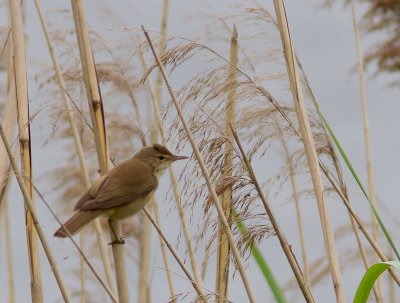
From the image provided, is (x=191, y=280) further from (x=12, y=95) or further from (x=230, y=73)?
(x=12, y=95)

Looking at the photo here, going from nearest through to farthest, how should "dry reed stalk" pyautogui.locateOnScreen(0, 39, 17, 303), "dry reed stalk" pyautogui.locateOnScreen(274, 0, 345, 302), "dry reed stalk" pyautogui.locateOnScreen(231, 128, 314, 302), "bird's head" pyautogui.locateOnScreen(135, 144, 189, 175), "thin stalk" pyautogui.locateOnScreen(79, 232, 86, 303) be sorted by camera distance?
"dry reed stalk" pyautogui.locateOnScreen(231, 128, 314, 302) → "dry reed stalk" pyautogui.locateOnScreen(274, 0, 345, 302) → "bird's head" pyautogui.locateOnScreen(135, 144, 189, 175) → "dry reed stalk" pyautogui.locateOnScreen(0, 39, 17, 303) → "thin stalk" pyautogui.locateOnScreen(79, 232, 86, 303)

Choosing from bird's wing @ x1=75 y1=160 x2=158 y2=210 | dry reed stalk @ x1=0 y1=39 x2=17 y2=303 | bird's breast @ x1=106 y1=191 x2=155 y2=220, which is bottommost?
bird's breast @ x1=106 y1=191 x2=155 y2=220

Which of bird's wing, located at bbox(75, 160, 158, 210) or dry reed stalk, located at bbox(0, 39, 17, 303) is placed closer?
bird's wing, located at bbox(75, 160, 158, 210)

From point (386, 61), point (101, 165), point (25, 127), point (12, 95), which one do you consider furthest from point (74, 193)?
point (386, 61)

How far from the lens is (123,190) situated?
2523 mm

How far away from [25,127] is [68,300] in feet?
1.99

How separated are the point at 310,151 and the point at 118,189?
0.60m

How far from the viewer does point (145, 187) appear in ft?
8.60

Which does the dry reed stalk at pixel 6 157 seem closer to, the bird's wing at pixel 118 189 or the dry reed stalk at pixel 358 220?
the bird's wing at pixel 118 189

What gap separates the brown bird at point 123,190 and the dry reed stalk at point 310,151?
448 mm

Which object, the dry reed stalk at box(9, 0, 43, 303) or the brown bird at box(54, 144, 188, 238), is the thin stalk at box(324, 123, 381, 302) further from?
the dry reed stalk at box(9, 0, 43, 303)

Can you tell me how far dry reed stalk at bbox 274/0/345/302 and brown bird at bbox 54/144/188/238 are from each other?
0.45m

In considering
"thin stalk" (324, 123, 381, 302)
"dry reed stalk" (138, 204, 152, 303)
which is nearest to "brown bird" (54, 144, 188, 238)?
"thin stalk" (324, 123, 381, 302)

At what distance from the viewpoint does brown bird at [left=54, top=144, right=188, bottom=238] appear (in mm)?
2430
